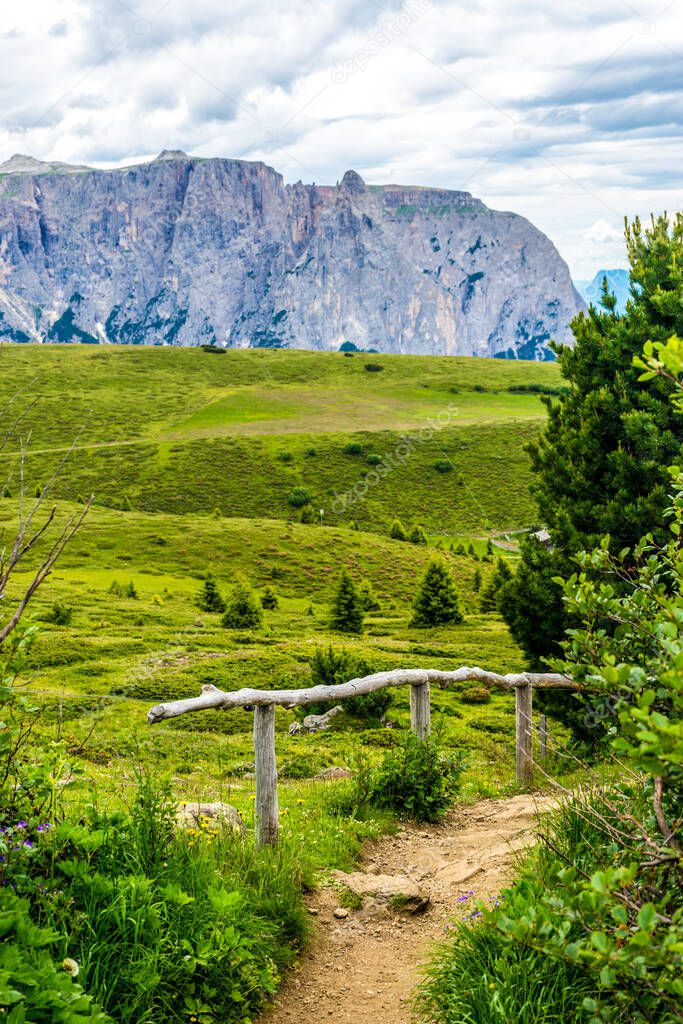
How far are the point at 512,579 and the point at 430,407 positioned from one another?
13085 cm

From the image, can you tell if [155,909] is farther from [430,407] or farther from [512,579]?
[430,407]

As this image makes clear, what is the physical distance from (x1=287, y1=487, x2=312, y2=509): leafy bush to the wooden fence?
8353 centimetres

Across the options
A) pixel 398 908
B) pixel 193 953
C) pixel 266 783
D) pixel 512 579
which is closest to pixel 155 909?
pixel 193 953

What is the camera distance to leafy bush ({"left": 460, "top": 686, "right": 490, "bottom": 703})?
2491 centimetres

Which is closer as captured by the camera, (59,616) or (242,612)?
(59,616)

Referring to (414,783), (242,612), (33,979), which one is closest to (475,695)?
(242,612)

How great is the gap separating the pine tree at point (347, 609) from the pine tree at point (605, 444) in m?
27.1

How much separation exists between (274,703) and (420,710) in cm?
289

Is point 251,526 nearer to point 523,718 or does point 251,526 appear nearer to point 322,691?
point 523,718

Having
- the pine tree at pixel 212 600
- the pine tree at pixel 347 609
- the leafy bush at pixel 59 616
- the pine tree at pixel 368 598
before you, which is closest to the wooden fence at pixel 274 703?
the leafy bush at pixel 59 616

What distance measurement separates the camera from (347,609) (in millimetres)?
41562

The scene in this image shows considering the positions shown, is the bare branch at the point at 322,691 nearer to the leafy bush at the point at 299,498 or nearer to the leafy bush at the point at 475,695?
the leafy bush at the point at 475,695

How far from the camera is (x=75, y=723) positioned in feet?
65.4

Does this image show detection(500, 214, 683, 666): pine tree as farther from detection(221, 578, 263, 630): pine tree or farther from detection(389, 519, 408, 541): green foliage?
detection(389, 519, 408, 541): green foliage
